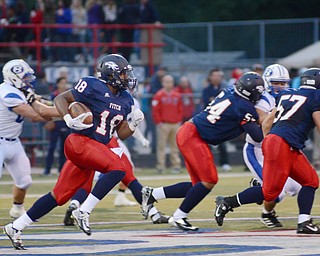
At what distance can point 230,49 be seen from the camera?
26438 millimetres

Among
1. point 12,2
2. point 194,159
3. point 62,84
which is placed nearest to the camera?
point 194,159

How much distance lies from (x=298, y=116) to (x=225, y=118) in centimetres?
91

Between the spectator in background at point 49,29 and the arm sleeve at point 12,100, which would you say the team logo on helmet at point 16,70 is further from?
the spectator in background at point 49,29

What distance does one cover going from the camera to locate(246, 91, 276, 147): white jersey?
11.3m

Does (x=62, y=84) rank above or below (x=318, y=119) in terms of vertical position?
below

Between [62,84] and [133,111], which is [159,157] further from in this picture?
[133,111]

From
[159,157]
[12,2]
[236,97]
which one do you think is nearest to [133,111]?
[236,97]

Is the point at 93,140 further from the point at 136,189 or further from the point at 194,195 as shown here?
the point at 136,189

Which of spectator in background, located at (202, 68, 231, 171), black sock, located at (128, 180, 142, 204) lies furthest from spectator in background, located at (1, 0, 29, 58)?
black sock, located at (128, 180, 142, 204)

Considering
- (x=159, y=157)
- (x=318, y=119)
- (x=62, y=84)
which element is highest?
(x=318, y=119)

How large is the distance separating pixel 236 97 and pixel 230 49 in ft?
51.4

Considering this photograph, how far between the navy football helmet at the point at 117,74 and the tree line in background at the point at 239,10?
77.0ft

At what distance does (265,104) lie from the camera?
37.1ft

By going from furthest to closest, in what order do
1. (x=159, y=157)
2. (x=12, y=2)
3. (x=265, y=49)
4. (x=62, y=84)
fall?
(x=265, y=49)
(x=12, y=2)
(x=159, y=157)
(x=62, y=84)
